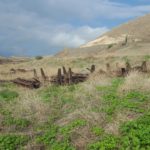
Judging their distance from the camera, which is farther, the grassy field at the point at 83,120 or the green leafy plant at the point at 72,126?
the green leafy plant at the point at 72,126

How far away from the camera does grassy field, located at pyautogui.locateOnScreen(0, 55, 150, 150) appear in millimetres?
9367

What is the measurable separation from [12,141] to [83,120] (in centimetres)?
182

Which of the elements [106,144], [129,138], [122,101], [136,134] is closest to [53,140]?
[106,144]

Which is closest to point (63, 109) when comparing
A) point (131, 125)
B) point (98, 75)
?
point (131, 125)

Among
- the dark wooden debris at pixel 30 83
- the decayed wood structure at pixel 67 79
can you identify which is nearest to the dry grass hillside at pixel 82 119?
the dark wooden debris at pixel 30 83

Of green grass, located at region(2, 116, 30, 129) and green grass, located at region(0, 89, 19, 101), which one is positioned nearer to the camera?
green grass, located at region(2, 116, 30, 129)

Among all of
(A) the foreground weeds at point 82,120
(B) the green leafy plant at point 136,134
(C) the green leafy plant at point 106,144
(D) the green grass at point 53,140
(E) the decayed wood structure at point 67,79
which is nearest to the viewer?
(B) the green leafy plant at point 136,134

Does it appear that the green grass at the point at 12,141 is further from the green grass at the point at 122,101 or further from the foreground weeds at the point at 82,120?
the green grass at the point at 122,101

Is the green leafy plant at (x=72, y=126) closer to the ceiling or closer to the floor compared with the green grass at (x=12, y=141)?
closer to the ceiling

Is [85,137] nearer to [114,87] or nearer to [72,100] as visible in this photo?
[72,100]

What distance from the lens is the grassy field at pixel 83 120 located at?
9.37 metres

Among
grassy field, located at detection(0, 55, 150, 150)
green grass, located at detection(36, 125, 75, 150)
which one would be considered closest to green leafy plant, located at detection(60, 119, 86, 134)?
grassy field, located at detection(0, 55, 150, 150)

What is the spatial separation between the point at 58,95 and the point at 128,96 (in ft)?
9.16

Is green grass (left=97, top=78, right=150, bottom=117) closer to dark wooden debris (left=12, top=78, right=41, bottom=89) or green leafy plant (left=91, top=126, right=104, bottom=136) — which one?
green leafy plant (left=91, top=126, right=104, bottom=136)
